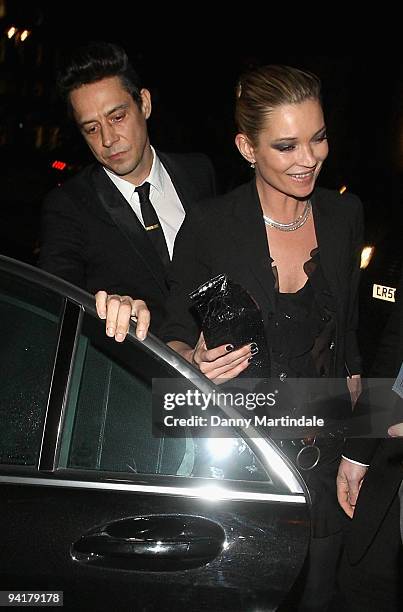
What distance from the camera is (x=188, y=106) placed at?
10.9 m

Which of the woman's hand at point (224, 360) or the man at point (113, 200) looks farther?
the man at point (113, 200)

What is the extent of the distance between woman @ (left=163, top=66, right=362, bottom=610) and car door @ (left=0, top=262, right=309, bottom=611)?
0.41 meters

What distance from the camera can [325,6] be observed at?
9.53m

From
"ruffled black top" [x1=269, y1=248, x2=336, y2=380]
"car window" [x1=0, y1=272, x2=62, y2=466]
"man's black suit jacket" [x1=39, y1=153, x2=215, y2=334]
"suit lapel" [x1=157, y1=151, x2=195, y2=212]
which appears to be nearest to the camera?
"car window" [x1=0, y1=272, x2=62, y2=466]

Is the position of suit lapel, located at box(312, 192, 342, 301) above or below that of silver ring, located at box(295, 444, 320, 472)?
above

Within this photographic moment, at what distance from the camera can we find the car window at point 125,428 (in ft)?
6.42

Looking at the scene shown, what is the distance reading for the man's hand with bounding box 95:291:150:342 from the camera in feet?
6.43

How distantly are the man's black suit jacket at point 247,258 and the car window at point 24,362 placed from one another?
0.52 meters

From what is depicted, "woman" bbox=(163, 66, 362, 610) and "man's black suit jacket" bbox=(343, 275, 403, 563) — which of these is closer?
"man's black suit jacket" bbox=(343, 275, 403, 563)

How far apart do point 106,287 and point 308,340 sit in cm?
68

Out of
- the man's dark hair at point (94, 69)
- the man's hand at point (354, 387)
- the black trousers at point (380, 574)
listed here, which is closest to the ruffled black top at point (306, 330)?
the man's hand at point (354, 387)

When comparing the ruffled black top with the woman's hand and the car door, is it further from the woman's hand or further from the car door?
the car door

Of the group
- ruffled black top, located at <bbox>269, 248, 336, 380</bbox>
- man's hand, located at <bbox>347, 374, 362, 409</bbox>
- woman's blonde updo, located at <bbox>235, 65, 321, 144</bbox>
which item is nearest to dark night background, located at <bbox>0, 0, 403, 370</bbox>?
woman's blonde updo, located at <bbox>235, 65, 321, 144</bbox>

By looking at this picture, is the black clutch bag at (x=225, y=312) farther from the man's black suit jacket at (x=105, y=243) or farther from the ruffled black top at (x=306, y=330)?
the man's black suit jacket at (x=105, y=243)
